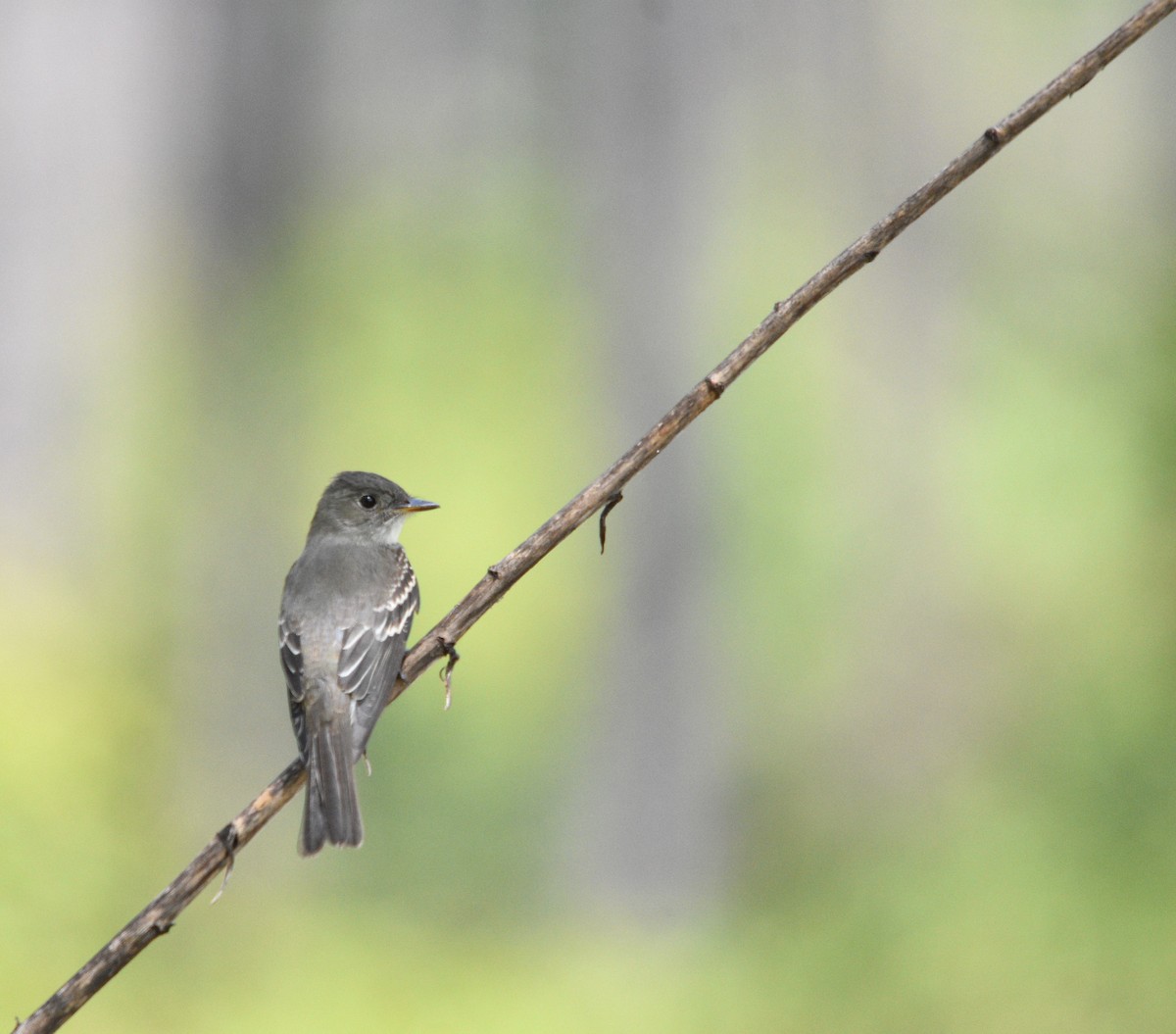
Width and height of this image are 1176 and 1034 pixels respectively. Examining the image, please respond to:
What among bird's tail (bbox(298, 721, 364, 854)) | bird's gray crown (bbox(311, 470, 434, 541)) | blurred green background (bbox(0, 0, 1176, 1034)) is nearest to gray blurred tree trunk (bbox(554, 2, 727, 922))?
blurred green background (bbox(0, 0, 1176, 1034))

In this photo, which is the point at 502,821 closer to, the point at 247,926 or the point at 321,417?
the point at 247,926

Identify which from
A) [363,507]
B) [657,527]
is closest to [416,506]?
[363,507]

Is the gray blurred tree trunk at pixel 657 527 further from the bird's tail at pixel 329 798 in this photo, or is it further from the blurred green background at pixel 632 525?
the bird's tail at pixel 329 798

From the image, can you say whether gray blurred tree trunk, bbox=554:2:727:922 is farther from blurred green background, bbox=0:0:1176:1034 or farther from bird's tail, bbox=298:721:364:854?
bird's tail, bbox=298:721:364:854

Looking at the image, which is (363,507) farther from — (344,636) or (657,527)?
(657,527)

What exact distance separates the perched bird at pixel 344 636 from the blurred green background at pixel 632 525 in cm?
272

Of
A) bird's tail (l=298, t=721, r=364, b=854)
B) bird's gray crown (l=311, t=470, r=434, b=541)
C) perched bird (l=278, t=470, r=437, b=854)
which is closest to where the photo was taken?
bird's tail (l=298, t=721, r=364, b=854)

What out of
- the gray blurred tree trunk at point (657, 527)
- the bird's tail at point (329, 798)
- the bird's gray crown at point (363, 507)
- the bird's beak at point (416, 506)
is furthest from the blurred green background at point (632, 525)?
the bird's tail at point (329, 798)

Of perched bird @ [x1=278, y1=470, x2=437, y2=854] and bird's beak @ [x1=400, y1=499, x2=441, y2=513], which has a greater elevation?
bird's beak @ [x1=400, y1=499, x2=441, y2=513]

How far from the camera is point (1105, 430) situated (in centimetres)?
927

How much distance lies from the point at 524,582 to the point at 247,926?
12.9 ft

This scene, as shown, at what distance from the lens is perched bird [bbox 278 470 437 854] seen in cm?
304

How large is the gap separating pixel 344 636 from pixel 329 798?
1.90ft

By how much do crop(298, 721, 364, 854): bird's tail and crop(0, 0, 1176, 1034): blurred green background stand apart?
10.1 feet
